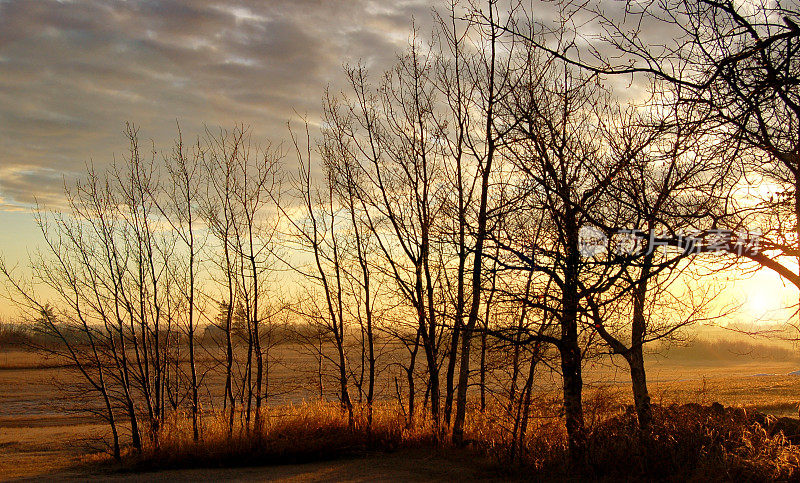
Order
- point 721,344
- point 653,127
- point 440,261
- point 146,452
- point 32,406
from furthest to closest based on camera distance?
point 721,344
point 32,406
point 146,452
point 440,261
point 653,127

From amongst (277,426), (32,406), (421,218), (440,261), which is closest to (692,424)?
(440,261)

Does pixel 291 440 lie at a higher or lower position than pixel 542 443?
lower

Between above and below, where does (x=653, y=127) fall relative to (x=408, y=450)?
above

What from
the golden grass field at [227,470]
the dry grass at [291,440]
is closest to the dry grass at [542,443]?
the dry grass at [291,440]

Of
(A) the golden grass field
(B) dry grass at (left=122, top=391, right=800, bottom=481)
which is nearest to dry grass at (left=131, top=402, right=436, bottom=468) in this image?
(B) dry grass at (left=122, top=391, right=800, bottom=481)

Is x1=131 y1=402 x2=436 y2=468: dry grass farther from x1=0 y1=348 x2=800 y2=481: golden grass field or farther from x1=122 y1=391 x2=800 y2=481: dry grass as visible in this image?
x1=0 y1=348 x2=800 y2=481: golden grass field

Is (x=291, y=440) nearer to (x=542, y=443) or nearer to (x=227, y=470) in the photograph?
(x=227, y=470)

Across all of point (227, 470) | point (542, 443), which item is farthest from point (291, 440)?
point (542, 443)

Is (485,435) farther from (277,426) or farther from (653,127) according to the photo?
(653,127)

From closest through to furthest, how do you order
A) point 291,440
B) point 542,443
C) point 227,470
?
point 542,443 < point 227,470 < point 291,440

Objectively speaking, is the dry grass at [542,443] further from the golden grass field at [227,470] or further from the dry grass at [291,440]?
the golden grass field at [227,470]

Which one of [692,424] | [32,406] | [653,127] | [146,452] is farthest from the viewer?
[32,406]

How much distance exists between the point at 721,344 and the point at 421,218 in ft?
205

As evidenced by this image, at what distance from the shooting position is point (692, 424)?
8250mm
